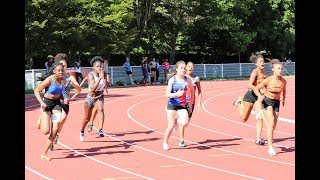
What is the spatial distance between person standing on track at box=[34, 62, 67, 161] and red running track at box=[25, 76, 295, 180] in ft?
1.87

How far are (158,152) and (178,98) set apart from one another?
1.07 meters

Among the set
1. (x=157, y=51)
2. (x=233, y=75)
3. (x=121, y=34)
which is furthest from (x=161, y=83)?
(x=157, y=51)

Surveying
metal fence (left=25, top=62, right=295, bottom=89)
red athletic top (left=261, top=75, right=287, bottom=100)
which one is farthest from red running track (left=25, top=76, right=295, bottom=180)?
metal fence (left=25, top=62, right=295, bottom=89)

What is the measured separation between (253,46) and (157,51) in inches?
365

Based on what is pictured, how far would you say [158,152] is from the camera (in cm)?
945

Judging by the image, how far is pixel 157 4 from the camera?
126 feet

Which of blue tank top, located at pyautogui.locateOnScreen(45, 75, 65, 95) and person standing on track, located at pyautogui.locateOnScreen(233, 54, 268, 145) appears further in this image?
person standing on track, located at pyautogui.locateOnScreen(233, 54, 268, 145)

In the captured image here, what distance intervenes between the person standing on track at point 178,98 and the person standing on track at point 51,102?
1.96 m

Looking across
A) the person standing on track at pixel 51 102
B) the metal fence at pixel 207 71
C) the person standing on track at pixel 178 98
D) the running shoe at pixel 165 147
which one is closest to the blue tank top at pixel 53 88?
the person standing on track at pixel 51 102

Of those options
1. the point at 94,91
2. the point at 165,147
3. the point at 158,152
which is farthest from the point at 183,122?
the point at 94,91

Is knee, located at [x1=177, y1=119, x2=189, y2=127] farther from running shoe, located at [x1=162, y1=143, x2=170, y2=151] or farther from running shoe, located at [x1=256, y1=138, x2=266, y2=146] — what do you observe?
running shoe, located at [x1=256, y1=138, x2=266, y2=146]

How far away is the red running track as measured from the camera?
7.68 metres
